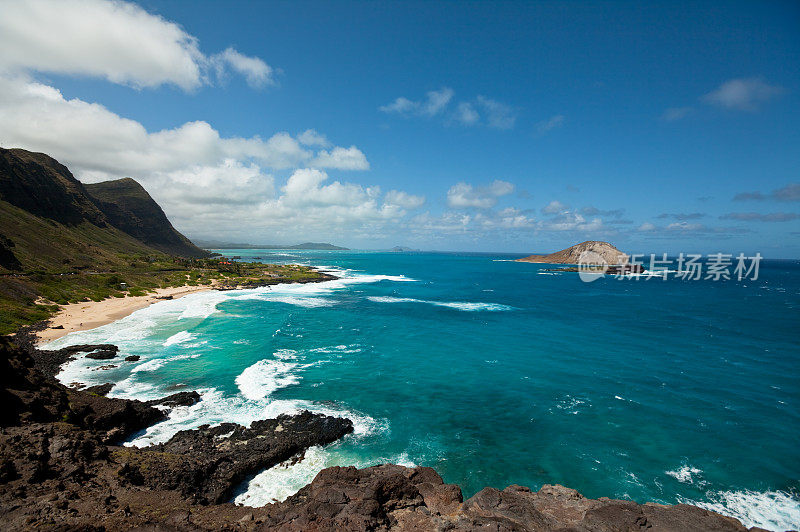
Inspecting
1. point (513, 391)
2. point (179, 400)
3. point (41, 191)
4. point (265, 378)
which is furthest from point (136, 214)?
point (513, 391)

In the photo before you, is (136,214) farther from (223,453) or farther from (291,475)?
(291,475)

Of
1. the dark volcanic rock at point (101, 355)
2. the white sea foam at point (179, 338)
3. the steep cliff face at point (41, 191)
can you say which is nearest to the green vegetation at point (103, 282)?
the dark volcanic rock at point (101, 355)

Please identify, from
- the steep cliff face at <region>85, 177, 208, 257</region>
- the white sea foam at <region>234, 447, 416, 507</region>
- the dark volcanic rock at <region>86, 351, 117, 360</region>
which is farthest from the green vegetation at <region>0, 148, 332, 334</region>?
the white sea foam at <region>234, 447, 416, 507</region>

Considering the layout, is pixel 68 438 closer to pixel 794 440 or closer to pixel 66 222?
pixel 794 440

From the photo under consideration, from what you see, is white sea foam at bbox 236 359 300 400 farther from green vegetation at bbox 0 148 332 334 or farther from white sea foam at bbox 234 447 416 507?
green vegetation at bbox 0 148 332 334

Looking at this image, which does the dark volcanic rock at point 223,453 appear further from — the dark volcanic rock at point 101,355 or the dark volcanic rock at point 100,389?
the dark volcanic rock at point 101,355

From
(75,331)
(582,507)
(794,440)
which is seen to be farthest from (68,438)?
(794,440)
